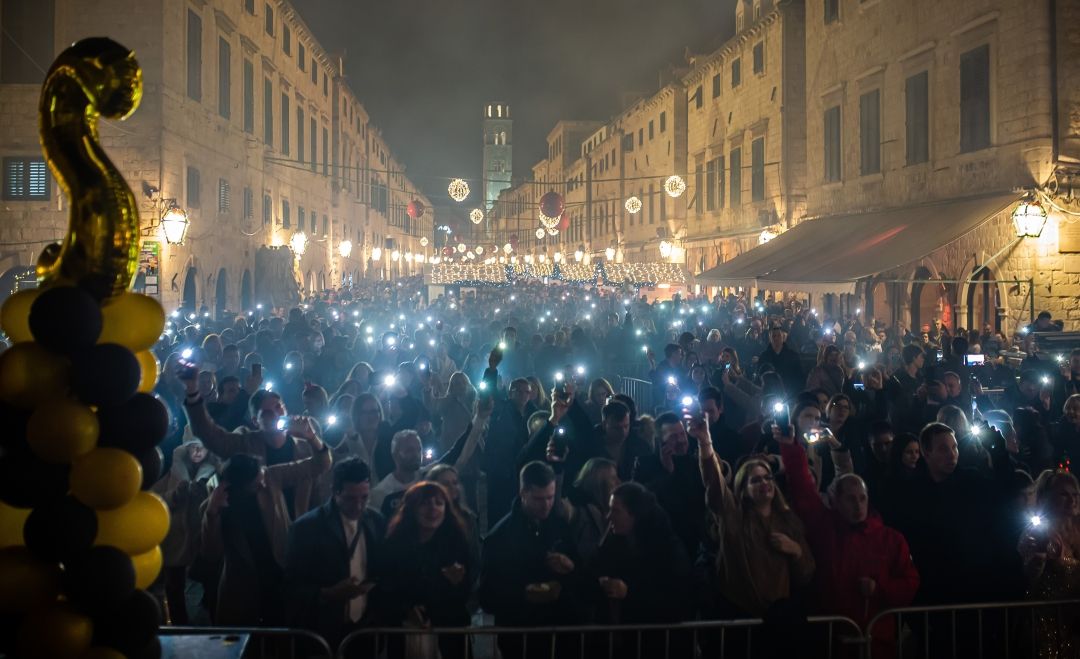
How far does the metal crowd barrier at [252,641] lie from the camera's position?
141 inches

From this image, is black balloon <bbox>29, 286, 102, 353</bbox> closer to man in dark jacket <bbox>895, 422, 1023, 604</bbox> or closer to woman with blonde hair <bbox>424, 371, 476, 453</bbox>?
man in dark jacket <bbox>895, 422, 1023, 604</bbox>

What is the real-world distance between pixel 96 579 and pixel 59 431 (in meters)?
0.52

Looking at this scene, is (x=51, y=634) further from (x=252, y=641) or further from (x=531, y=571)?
(x=531, y=571)

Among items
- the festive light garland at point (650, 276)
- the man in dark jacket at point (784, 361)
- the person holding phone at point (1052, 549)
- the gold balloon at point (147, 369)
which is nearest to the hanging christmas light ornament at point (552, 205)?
the festive light garland at point (650, 276)

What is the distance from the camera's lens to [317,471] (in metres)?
6.25

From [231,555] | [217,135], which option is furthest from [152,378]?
[217,135]

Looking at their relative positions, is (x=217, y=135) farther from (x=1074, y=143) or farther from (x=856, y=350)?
(x=1074, y=143)

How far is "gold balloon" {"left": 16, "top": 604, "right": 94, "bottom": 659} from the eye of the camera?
2975mm

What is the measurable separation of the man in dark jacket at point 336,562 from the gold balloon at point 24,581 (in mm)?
1954

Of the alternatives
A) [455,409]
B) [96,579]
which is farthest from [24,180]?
[96,579]

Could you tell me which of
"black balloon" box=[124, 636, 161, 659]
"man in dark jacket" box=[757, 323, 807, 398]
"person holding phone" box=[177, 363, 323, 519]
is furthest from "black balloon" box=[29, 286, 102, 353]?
"man in dark jacket" box=[757, 323, 807, 398]

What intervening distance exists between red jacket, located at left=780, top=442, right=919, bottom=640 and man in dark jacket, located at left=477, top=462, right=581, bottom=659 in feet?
4.72

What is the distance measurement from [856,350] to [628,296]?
1405 cm

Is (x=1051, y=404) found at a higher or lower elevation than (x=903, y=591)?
higher
